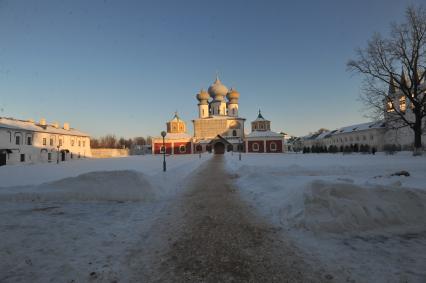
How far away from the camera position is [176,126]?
7694 cm

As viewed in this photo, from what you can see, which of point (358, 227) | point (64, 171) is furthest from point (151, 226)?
point (64, 171)

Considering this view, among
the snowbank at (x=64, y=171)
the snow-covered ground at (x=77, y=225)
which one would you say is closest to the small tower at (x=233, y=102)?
the snowbank at (x=64, y=171)

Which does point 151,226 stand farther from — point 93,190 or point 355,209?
point 355,209

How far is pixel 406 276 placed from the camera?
10.5 feet

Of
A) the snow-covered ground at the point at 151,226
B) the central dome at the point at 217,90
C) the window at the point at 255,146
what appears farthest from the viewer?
the central dome at the point at 217,90

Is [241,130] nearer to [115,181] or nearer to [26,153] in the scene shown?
[26,153]

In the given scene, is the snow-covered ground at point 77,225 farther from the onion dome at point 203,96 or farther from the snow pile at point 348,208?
the onion dome at point 203,96

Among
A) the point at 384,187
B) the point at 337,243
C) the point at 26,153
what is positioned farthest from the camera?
the point at 26,153

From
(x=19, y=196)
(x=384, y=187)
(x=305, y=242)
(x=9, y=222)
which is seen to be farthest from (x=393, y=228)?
(x=19, y=196)

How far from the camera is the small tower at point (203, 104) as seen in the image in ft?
250

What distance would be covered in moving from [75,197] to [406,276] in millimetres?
8941

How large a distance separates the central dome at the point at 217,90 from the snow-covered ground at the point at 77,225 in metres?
66.6

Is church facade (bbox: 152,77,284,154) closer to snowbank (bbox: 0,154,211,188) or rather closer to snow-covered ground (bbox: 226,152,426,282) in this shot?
snowbank (bbox: 0,154,211,188)

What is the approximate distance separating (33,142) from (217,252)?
49.3 meters
